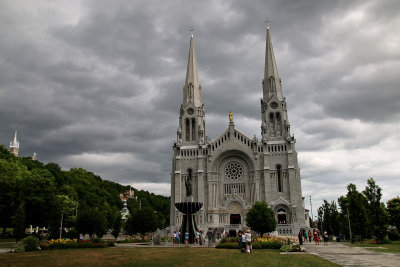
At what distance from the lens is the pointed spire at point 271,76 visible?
6939 cm

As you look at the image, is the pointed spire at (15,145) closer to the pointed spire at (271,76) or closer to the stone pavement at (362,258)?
the pointed spire at (271,76)

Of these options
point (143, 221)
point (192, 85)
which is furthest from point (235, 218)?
point (192, 85)

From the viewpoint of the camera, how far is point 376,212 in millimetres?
38156

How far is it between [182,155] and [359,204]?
114ft

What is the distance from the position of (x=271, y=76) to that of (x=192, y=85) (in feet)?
57.0

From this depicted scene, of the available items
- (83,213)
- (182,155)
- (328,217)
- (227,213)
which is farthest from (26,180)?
(328,217)

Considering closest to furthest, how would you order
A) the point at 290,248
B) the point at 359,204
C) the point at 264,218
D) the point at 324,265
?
the point at 324,265
the point at 290,248
the point at 359,204
the point at 264,218

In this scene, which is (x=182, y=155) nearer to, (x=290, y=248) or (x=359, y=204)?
(x=359, y=204)

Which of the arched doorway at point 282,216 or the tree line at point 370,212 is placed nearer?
the tree line at point 370,212

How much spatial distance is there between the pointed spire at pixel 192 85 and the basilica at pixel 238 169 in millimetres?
936

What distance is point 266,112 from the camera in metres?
67.8

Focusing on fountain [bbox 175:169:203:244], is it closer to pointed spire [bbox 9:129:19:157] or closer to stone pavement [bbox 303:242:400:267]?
stone pavement [bbox 303:242:400:267]

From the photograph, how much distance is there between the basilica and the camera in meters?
60.2

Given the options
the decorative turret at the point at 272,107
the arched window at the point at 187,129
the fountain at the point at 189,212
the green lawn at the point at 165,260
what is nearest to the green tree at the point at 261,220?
the fountain at the point at 189,212
